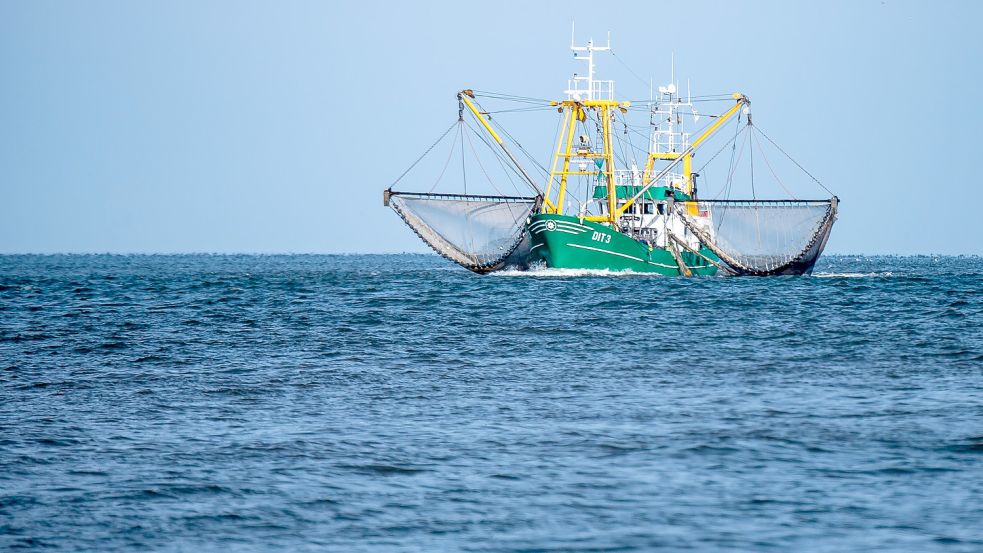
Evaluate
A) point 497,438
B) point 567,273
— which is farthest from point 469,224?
point 497,438

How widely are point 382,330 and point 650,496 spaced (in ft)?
68.9

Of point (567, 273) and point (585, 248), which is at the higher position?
point (585, 248)

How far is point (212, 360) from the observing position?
25.0 metres

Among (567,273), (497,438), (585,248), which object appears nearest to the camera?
(497,438)

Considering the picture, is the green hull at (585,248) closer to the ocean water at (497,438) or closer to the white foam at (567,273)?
→ the white foam at (567,273)

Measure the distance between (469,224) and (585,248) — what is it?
6.35 meters

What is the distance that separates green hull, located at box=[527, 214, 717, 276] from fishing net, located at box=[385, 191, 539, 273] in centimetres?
182

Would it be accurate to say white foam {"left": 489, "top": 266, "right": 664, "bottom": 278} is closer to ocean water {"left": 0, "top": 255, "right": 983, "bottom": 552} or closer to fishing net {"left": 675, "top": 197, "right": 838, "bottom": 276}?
fishing net {"left": 675, "top": 197, "right": 838, "bottom": 276}

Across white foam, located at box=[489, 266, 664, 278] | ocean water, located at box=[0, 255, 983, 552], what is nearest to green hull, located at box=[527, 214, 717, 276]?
white foam, located at box=[489, 266, 664, 278]

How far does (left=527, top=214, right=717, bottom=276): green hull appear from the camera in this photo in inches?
2480

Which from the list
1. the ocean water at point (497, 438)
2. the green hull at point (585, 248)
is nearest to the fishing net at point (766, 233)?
the green hull at point (585, 248)

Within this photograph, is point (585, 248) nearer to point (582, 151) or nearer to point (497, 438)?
point (582, 151)

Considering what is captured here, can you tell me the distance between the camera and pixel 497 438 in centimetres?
1512

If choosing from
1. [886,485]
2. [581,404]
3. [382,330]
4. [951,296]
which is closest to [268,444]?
[581,404]
